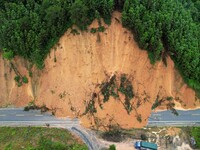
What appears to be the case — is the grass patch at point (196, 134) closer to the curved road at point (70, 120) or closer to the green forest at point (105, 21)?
the curved road at point (70, 120)

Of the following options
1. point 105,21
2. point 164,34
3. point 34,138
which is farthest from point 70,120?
point 164,34

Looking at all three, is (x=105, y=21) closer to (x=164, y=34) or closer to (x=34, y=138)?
(x=164, y=34)

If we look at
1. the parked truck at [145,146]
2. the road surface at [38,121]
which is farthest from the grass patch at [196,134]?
the road surface at [38,121]

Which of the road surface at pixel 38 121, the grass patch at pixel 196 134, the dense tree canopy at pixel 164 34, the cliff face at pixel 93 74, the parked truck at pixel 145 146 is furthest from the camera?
the cliff face at pixel 93 74

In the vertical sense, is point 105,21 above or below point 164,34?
above

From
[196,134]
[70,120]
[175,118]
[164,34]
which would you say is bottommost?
[196,134]

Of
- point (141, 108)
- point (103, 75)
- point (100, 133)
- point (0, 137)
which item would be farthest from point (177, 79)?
point (0, 137)

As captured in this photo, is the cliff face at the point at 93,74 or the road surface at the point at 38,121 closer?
the road surface at the point at 38,121
